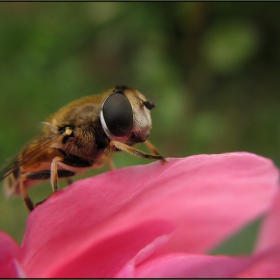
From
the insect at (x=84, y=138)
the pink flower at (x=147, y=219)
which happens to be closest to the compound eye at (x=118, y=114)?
the insect at (x=84, y=138)

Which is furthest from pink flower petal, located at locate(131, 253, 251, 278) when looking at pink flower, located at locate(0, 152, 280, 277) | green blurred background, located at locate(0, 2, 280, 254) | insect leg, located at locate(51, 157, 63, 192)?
green blurred background, located at locate(0, 2, 280, 254)

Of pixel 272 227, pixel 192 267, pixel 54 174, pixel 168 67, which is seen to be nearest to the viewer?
pixel 192 267

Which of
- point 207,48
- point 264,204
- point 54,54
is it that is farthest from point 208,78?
point 264,204

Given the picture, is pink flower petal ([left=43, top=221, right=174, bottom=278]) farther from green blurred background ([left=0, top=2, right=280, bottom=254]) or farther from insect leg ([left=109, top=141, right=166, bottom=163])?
green blurred background ([left=0, top=2, right=280, bottom=254])

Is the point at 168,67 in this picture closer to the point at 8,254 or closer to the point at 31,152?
the point at 31,152

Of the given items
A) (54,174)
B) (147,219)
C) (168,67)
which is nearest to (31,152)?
(54,174)

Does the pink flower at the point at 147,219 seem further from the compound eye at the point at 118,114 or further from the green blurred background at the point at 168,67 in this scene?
the green blurred background at the point at 168,67
